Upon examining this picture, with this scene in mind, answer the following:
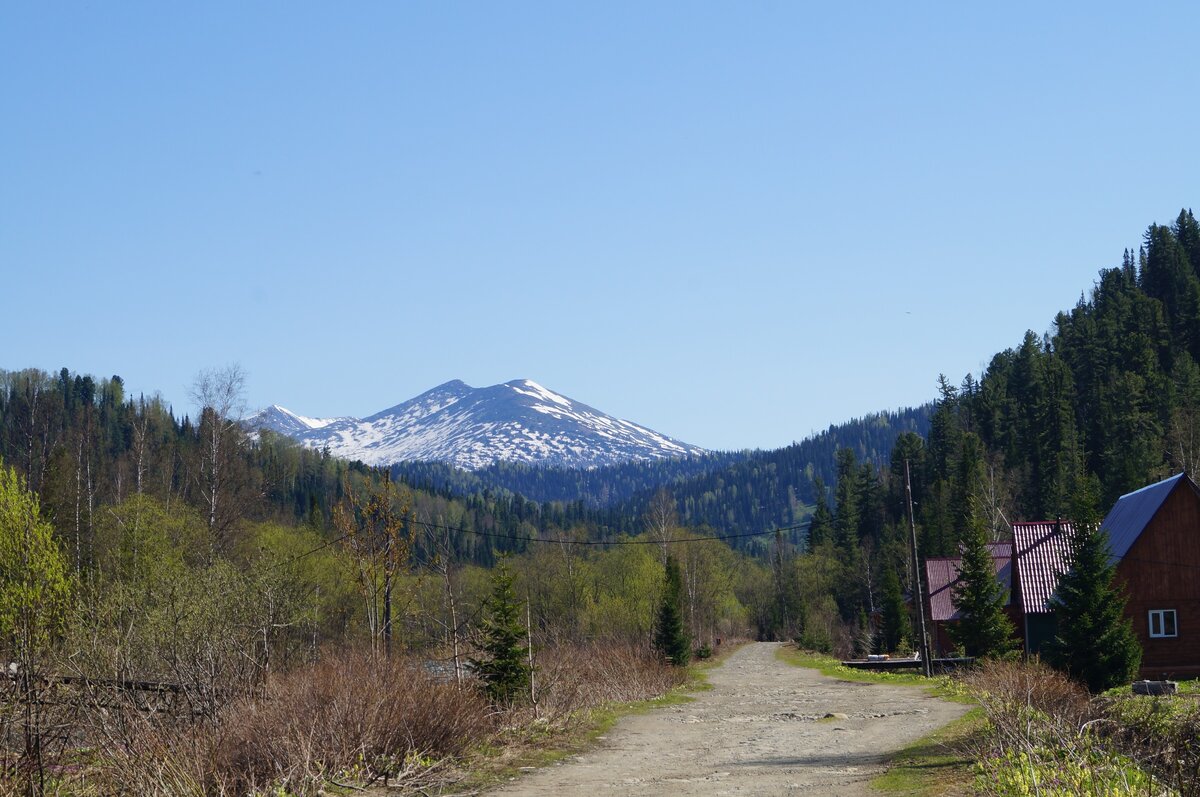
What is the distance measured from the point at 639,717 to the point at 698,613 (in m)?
60.1

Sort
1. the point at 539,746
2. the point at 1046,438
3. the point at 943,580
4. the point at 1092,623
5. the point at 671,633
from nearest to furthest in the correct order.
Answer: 1. the point at 539,746
2. the point at 1092,623
3. the point at 671,633
4. the point at 943,580
5. the point at 1046,438

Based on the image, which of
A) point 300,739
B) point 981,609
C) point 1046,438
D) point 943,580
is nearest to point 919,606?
point 981,609

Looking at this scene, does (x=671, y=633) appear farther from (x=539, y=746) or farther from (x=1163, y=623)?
(x=539, y=746)

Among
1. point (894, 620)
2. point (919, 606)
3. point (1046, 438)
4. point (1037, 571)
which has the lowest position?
point (894, 620)

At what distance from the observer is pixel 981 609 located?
38375 millimetres

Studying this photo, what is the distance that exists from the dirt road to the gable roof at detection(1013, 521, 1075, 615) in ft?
49.7

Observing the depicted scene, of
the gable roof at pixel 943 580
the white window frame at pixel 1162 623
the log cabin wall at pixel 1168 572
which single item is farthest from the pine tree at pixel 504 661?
the gable roof at pixel 943 580

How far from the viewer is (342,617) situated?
54594mm

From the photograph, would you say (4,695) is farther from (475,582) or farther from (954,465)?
(954,465)

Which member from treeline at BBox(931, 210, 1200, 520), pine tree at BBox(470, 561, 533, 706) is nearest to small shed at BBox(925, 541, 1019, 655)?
treeline at BBox(931, 210, 1200, 520)

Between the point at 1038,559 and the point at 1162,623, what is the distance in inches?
250

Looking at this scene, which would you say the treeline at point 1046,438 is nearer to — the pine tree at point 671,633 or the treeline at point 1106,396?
the treeline at point 1106,396

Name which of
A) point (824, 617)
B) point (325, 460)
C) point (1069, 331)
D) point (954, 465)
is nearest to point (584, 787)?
point (824, 617)

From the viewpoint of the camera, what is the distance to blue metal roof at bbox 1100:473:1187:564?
37.7 meters
